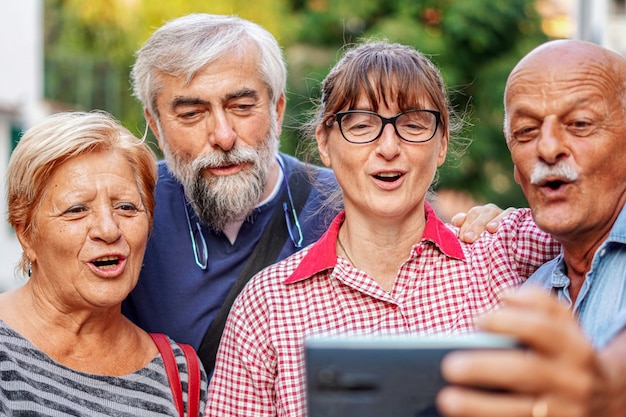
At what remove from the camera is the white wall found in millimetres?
19047

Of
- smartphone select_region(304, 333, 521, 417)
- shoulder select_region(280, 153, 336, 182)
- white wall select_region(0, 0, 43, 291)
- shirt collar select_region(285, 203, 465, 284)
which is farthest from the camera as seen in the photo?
white wall select_region(0, 0, 43, 291)

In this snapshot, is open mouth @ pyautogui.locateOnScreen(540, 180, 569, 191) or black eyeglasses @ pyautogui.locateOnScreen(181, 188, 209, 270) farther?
black eyeglasses @ pyautogui.locateOnScreen(181, 188, 209, 270)

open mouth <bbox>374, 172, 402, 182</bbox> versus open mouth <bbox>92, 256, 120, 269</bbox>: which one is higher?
open mouth <bbox>374, 172, 402, 182</bbox>

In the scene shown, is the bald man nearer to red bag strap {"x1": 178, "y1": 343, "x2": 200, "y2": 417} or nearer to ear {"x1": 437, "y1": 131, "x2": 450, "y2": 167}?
ear {"x1": 437, "y1": 131, "x2": 450, "y2": 167}

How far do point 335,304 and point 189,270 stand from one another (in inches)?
39.5

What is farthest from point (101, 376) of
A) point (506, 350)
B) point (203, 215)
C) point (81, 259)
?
point (506, 350)

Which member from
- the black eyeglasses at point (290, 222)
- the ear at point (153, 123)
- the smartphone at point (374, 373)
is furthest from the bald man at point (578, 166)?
the ear at point (153, 123)

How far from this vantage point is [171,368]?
333 cm

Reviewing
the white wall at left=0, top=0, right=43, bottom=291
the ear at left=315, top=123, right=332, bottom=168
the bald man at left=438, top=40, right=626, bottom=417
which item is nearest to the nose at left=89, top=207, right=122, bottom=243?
the ear at left=315, top=123, right=332, bottom=168

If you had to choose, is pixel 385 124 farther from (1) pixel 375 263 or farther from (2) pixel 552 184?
(2) pixel 552 184

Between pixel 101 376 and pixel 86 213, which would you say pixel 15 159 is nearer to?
pixel 86 213

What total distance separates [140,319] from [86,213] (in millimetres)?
734

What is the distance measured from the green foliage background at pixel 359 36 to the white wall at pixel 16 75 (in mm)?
1312

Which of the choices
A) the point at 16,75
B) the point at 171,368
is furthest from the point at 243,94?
the point at 16,75
